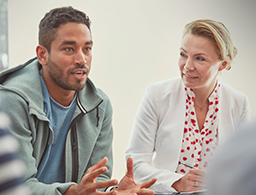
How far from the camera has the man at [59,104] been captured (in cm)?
128

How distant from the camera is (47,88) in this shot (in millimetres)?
1444

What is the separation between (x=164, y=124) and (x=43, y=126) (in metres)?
0.63

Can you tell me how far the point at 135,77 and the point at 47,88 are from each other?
63.3 inches

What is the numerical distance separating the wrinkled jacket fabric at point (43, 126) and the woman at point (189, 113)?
20cm

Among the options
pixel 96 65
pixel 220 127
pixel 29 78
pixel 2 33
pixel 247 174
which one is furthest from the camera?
pixel 96 65

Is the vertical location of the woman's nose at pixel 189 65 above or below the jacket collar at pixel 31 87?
above

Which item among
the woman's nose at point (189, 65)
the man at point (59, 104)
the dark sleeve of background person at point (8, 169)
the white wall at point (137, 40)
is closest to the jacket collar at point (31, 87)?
the man at point (59, 104)

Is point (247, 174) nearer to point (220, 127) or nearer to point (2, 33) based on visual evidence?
point (220, 127)

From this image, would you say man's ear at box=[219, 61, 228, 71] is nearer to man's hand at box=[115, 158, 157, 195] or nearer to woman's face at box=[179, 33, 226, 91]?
woman's face at box=[179, 33, 226, 91]

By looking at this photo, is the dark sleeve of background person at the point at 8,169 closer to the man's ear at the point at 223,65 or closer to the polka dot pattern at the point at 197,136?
the polka dot pattern at the point at 197,136

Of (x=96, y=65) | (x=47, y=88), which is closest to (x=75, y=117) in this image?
(x=47, y=88)

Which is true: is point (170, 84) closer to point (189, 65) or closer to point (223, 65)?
point (189, 65)

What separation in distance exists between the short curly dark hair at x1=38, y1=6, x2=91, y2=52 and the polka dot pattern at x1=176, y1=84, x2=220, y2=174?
27.6 inches

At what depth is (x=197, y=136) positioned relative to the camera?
1.65m
